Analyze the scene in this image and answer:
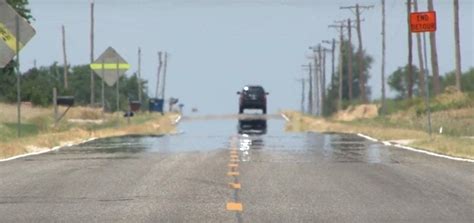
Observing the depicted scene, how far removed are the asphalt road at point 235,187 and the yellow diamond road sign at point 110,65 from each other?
20.9 m

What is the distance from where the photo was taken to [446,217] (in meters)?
15.2

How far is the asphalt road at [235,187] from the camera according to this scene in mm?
15562

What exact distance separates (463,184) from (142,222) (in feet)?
23.6

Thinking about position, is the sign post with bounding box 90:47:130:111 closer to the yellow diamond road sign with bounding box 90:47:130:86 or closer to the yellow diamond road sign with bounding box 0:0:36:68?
the yellow diamond road sign with bounding box 90:47:130:86

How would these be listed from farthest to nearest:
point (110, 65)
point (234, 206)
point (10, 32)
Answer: point (110, 65), point (10, 32), point (234, 206)

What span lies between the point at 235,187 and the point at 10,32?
53.3ft

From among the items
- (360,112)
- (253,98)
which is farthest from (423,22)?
(360,112)

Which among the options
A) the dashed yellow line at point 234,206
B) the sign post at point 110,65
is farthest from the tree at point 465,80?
the dashed yellow line at point 234,206

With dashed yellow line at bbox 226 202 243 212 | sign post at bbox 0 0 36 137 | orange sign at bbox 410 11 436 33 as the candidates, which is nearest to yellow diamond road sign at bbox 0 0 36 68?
sign post at bbox 0 0 36 137

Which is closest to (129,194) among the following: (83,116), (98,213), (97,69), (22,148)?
(98,213)

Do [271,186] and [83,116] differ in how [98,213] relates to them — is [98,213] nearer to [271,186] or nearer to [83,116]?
[271,186]

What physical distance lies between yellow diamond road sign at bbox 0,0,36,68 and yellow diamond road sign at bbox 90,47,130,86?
17052 mm

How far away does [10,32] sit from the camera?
112 ft

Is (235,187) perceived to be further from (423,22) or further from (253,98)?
(253,98)
